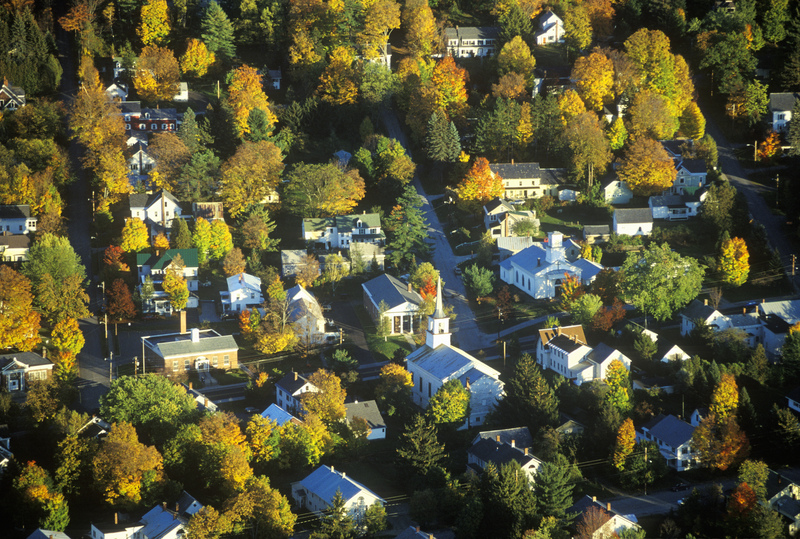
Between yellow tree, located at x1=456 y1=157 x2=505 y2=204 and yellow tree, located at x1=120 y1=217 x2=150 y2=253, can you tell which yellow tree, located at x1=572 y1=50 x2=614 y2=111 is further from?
yellow tree, located at x1=120 y1=217 x2=150 y2=253

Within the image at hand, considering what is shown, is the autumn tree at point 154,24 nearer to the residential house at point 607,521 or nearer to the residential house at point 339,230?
the residential house at point 339,230

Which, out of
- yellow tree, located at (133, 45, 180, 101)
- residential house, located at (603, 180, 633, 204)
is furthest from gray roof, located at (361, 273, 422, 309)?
yellow tree, located at (133, 45, 180, 101)

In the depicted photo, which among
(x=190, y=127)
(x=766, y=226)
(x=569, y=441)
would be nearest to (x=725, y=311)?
(x=766, y=226)

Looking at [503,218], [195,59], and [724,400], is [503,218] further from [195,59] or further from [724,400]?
[195,59]

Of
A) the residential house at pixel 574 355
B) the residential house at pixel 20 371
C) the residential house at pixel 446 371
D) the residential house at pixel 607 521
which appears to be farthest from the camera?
the residential house at pixel 574 355

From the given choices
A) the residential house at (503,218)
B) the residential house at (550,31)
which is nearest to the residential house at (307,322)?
the residential house at (503,218)

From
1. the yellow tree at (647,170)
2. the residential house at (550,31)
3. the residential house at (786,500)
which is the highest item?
the residential house at (550,31)

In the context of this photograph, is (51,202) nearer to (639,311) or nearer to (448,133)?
(448,133)
